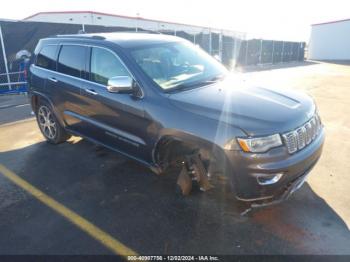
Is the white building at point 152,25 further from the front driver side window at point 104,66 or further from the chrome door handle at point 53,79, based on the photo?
the front driver side window at point 104,66

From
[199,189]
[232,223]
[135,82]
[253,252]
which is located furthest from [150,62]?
[253,252]

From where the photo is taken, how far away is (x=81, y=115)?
4.62 meters

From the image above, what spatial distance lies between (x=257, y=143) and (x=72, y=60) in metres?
3.28

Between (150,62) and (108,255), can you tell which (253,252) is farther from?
(150,62)

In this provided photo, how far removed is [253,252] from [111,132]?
2362 millimetres

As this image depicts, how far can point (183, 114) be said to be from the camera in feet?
10.5

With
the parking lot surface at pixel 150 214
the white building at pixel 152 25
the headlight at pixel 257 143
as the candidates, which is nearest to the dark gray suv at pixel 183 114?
the headlight at pixel 257 143

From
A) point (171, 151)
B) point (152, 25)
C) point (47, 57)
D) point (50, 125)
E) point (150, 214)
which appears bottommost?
point (150, 214)

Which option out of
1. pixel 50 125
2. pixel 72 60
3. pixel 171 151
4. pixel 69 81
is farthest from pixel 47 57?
pixel 171 151

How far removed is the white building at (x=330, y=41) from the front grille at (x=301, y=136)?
40.0m

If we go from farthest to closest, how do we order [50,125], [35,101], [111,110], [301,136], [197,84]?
[35,101], [50,125], [111,110], [197,84], [301,136]

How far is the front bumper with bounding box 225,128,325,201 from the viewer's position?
2.85 meters

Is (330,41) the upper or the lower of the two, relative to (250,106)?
lower

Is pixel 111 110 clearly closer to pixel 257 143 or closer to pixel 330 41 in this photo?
pixel 257 143
